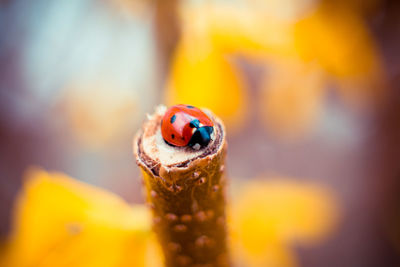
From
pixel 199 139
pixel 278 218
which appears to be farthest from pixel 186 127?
pixel 278 218

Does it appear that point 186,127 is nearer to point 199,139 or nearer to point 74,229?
point 199,139

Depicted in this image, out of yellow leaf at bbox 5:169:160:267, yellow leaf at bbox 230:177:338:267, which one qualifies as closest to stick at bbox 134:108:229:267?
yellow leaf at bbox 5:169:160:267

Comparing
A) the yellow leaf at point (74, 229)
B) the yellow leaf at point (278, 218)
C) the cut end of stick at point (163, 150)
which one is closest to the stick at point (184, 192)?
the cut end of stick at point (163, 150)

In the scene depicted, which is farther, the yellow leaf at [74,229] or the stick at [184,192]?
the yellow leaf at [74,229]

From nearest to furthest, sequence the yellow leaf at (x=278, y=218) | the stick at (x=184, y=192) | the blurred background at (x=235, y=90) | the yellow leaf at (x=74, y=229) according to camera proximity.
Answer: the stick at (x=184, y=192)
the yellow leaf at (x=74, y=229)
the yellow leaf at (x=278, y=218)
the blurred background at (x=235, y=90)

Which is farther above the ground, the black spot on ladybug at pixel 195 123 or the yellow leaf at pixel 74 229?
the yellow leaf at pixel 74 229

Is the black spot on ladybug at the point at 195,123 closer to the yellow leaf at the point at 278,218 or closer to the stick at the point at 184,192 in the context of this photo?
the stick at the point at 184,192
